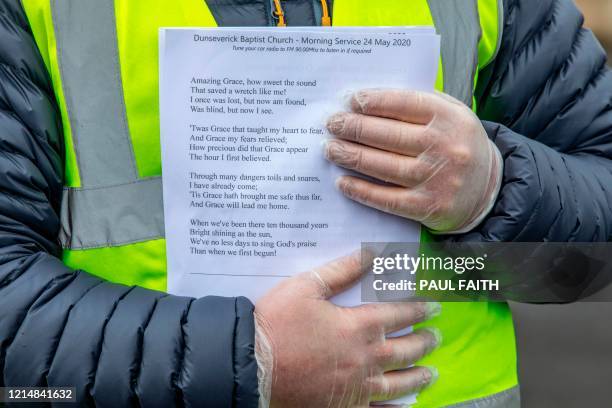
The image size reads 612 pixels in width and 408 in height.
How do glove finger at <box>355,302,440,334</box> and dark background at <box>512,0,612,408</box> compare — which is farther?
dark background at <box>512,0,612,408</box>

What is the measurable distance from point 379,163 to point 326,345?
1.09ft

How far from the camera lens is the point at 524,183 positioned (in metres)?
1.39

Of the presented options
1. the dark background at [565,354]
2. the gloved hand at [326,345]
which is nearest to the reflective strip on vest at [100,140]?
the gloved hand at [326,345]

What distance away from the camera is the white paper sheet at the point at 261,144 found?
126 cm

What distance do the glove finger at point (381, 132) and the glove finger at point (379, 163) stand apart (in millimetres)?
13

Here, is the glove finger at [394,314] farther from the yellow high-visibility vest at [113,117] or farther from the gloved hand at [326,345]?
the yellow high-visibility vest at [113,117]

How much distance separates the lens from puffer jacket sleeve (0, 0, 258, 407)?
119 cm

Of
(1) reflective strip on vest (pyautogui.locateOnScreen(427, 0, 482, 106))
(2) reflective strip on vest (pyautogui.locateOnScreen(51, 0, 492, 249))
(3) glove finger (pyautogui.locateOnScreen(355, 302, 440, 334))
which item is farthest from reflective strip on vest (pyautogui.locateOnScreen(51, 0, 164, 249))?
(1) reflective strip on vest (pyautogui.locateOnScreen(427, 0, 482, 106))

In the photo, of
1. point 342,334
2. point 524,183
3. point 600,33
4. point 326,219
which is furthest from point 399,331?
point 600,33

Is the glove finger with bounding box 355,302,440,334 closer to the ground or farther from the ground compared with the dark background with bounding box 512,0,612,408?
farther from the ground

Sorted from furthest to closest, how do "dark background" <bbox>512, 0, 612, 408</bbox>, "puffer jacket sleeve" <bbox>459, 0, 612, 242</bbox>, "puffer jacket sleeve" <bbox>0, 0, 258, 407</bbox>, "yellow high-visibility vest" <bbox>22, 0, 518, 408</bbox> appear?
1. "dark background" <bbox>512, 0, 612, 408</bbox>
2. "puffer jacket sleeve" <bbox>459, 0, 612, 242</bbox>
3. "yellow high-visibility vest" <bbox>22, 0, 518, 408</bbox>
4. "puffer jacket sleeve" <bbox>0, 0, 258, 407</bbox>

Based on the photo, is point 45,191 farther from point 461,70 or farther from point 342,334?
point 461,70

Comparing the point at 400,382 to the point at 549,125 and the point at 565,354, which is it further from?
the point at 565,354

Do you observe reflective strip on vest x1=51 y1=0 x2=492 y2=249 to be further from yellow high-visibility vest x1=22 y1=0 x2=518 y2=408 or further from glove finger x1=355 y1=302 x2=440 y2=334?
glove finger x1=355 y1=302 x2=440 y2=334
